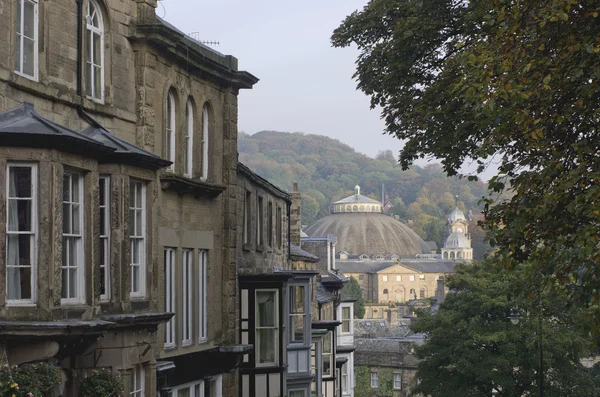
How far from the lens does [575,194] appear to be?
13680mm

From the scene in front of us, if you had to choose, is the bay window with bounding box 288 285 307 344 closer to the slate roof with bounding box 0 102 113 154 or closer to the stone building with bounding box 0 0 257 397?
the stone building with bounding box 0 0 257 397

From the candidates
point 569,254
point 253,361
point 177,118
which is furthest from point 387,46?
point 569,254

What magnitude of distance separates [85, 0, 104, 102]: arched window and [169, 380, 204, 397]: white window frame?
5784 millimetres

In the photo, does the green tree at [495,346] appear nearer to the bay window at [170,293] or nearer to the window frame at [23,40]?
the bay window at [170,293]

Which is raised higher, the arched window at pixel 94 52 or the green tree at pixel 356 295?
the arched window at pixel 94 52

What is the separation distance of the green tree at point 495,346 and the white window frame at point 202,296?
24.8 metres

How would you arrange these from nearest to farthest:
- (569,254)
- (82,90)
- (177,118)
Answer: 1. (569,254)
2. (82,90)
3. (177,118)

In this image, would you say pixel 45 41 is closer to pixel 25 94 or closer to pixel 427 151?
pixel 25 94

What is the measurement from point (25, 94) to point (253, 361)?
1311 cm

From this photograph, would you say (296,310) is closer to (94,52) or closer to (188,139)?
(188,139)

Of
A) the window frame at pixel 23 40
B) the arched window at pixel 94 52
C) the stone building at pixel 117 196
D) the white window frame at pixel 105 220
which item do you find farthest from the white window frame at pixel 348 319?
the window frame at pixel 23 40

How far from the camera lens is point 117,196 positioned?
584 inches

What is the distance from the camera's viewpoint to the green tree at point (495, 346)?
152 ft

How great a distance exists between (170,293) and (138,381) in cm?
409
